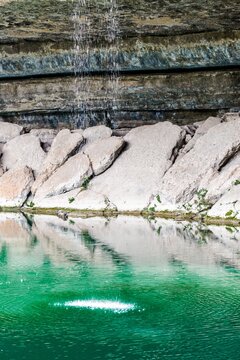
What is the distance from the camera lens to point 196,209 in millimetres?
19766

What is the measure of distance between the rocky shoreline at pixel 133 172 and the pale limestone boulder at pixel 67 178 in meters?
0.03

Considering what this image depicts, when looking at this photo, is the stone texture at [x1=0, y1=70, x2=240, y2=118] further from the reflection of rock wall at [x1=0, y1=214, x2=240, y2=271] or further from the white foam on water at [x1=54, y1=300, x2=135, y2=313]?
the white foam on water at [x1=54, y1=300, x2=135, y2=313]

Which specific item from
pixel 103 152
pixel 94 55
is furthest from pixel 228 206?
pixel 94 55

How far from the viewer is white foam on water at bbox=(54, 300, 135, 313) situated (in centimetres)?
984

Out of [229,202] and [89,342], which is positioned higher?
[89,342]

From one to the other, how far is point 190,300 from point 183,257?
11.9ft

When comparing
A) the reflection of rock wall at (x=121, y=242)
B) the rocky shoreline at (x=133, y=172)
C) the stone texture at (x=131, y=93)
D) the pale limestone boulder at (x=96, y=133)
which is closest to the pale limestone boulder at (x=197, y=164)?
the rocky shoreline at (x=133, y=172)

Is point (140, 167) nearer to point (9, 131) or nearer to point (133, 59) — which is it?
point (133, 59)

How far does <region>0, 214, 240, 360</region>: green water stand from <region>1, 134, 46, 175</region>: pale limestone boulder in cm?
768

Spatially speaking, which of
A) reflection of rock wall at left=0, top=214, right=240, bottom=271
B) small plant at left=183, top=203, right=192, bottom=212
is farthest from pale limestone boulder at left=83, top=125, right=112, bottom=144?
small plant at left=183, top=203, right=192, bottom=212

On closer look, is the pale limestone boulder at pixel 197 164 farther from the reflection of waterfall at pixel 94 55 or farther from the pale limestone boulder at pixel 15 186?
the pale limestone boulder at pixel 15 186

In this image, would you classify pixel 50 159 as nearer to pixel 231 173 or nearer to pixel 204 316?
pixel 231 173

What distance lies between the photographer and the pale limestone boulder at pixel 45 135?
27375mm

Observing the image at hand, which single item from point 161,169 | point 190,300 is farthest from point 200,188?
point 190,300
